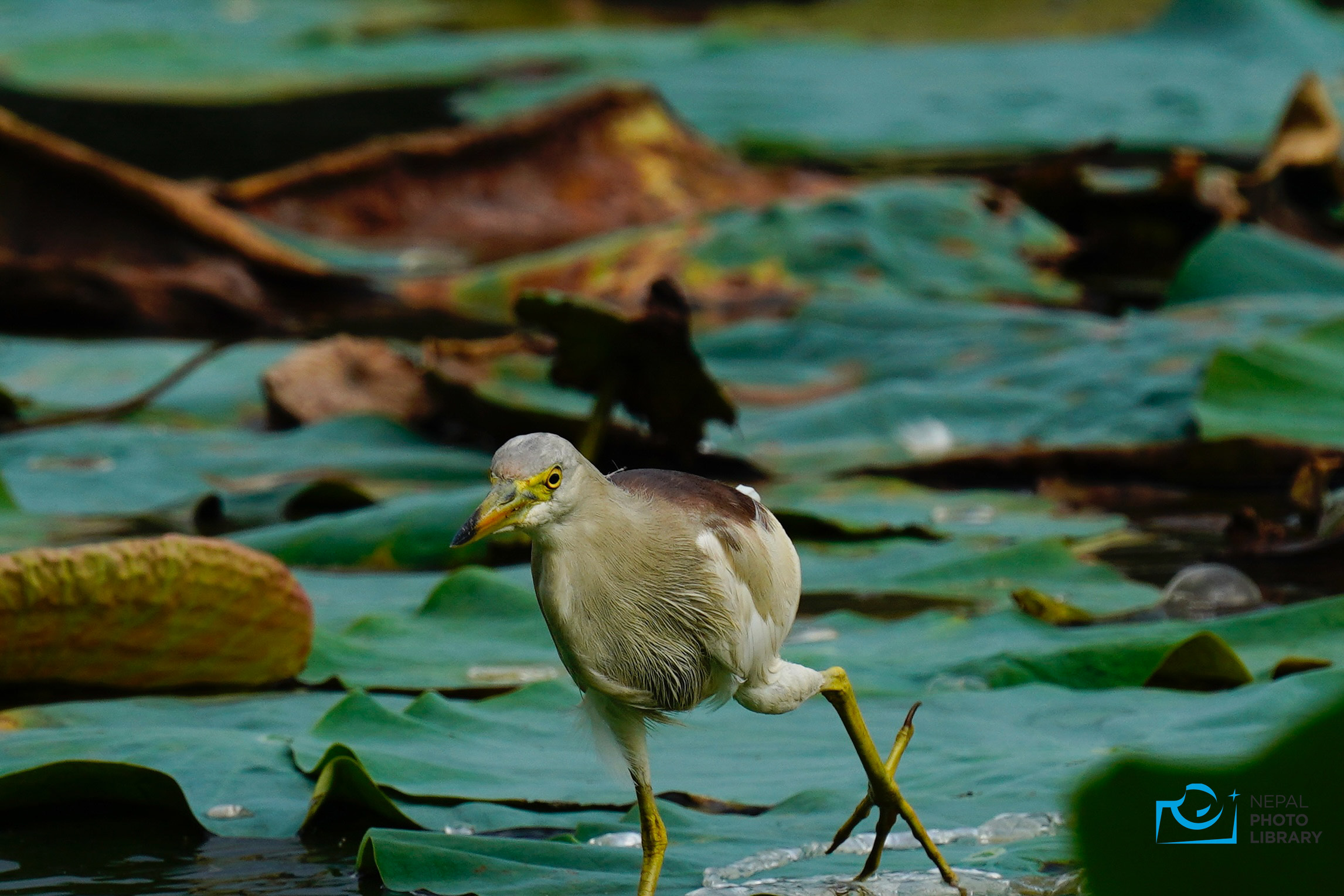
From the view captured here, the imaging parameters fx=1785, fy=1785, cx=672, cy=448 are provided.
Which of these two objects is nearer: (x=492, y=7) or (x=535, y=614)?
(x=535, y=614)

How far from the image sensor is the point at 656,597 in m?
1.53

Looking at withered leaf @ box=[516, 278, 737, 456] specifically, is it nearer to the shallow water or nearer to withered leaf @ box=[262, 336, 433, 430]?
withered leaf @ box=[262, 336, 433, 430]

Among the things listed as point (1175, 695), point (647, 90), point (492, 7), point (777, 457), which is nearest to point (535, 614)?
point (1175, 695)

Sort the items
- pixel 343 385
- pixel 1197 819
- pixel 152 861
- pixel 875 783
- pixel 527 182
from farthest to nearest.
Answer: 1. pixel 527 182
2. pixel 343 385
3. pixel 152 861
4. pixel 875 783
5. pixel 1197 819

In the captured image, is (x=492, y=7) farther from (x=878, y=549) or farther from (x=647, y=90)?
(x=878, y=549)

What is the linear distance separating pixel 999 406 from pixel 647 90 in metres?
3.17

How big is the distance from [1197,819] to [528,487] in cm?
56

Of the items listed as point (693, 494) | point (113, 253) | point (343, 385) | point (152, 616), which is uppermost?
point (693, 494)

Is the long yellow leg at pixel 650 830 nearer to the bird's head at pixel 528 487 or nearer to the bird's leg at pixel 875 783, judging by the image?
the bird's leg at pixel 875 783

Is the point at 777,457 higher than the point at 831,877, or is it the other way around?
the point at 831,877

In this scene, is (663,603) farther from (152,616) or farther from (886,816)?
(152,616)

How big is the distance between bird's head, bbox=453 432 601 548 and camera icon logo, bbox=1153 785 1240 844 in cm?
53

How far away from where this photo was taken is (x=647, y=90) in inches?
272

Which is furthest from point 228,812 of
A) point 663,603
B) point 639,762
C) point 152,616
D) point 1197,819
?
point 1197,819
